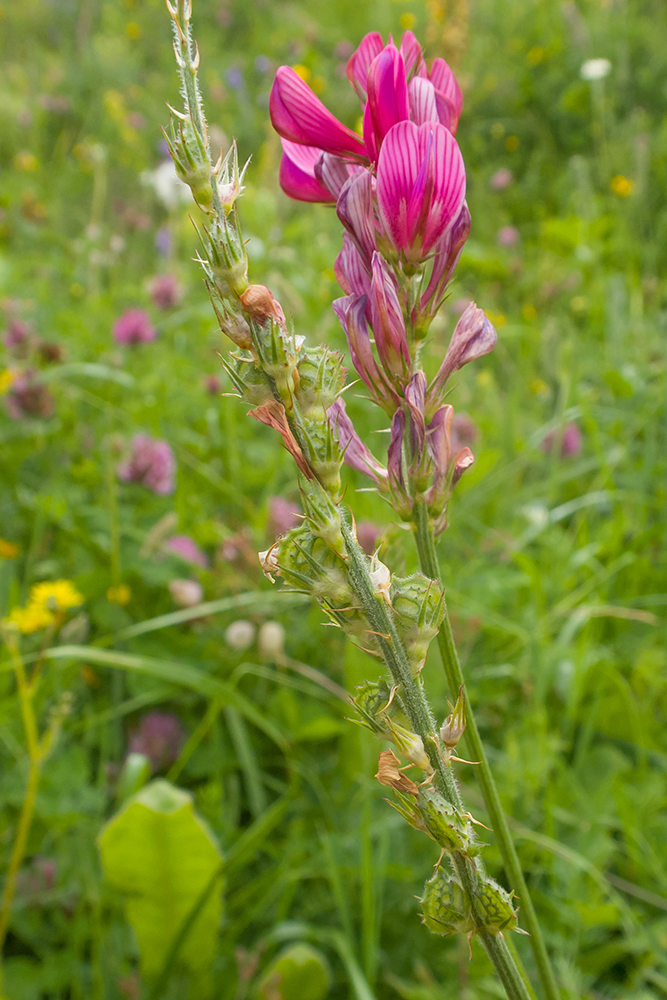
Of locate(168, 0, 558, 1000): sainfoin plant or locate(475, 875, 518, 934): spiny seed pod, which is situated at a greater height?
locate(168, 0, 558, 1000): sainfoin plant

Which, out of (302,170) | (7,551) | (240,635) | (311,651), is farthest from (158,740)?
(302,170)

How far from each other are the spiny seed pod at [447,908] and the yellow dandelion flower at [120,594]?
1.12m

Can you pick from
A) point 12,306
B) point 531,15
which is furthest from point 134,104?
point 12,306

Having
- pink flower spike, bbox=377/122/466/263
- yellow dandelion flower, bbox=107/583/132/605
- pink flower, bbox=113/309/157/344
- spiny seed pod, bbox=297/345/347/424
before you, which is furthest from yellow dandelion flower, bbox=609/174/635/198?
spiny seed pod, bbox=297/345/347/424

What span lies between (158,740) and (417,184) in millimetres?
1330

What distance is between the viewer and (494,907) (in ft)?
1.49

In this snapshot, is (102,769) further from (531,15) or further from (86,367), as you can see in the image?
(531,15)

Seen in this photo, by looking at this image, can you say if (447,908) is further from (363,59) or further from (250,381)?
(363,59)

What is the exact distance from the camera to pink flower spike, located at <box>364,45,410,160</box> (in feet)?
1.64

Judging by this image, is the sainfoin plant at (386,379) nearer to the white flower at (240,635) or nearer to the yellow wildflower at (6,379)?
the white flower at (240,635)

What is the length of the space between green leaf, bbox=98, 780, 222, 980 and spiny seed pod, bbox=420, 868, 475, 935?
2.49 feet

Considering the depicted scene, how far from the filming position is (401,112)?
0.52m

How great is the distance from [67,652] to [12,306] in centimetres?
213

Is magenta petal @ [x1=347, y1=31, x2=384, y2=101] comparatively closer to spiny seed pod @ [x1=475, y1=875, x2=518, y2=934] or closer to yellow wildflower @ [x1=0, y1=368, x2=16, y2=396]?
Result: spiny seed pod @ [x1=475, y1=875, x2=518, y2=934]
